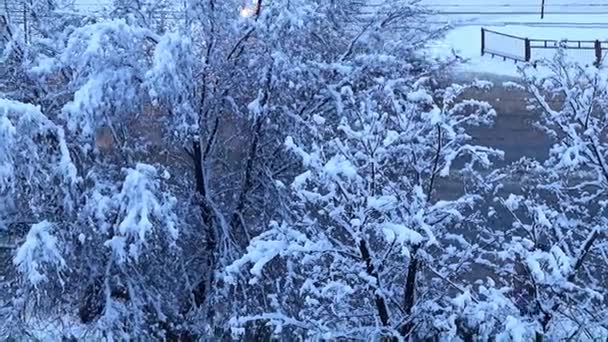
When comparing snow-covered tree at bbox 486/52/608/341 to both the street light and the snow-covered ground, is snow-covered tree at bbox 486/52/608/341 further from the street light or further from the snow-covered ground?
the snow-covered ground

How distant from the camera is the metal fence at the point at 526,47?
25930mm

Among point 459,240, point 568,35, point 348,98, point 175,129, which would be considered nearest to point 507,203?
point 459,240

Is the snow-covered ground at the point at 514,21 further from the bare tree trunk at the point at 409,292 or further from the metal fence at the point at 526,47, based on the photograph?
the bare tree trunk at the point at 409,292

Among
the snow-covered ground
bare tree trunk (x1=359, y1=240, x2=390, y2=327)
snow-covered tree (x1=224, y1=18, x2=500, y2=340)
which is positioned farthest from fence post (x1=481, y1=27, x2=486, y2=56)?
bare tree trunk (x1=359, y1=240, x2=390, y2=327)

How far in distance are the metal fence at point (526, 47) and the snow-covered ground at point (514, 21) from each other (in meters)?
0.14

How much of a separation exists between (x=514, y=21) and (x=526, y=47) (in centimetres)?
599

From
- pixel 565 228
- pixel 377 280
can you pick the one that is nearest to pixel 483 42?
pixel 565 228

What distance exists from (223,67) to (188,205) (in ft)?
5.53

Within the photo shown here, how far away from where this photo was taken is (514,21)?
3219 centimetres

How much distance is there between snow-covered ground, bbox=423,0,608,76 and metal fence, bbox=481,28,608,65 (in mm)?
140

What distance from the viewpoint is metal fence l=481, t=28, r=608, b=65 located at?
25930mm

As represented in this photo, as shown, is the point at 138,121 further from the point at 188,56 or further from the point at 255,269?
the point at 255,269

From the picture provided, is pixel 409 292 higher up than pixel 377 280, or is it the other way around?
pixel 377 280

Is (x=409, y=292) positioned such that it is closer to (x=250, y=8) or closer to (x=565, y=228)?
(x=565, y=228)
